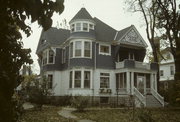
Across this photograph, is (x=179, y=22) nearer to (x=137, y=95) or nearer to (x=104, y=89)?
(x=137, y=95)

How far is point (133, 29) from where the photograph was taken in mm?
33219

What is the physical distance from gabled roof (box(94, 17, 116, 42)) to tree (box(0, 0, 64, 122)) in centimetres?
2642

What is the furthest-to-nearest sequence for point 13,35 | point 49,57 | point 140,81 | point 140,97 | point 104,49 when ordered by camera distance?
1. point 49,57
2. point 140,81
3. point 104,49
4. point 140,97
5. point 13,35

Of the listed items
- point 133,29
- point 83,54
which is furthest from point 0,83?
point 133,29

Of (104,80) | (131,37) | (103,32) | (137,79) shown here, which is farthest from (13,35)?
(131,37)

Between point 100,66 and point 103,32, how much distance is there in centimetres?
544

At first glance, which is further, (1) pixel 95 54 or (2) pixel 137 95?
(1) pixel 95 54

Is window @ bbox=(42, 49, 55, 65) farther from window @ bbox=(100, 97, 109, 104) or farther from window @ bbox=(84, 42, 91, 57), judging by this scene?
window @ bbox=(100, 97, 109, 104)

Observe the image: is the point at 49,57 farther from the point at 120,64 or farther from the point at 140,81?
the point at 140,81

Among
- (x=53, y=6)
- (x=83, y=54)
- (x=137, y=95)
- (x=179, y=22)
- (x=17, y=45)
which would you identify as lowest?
(x=137, y=95)

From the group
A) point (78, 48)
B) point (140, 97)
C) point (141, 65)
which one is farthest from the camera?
point (141, 65)

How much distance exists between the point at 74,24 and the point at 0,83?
1061 inches

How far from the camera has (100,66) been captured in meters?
30.3

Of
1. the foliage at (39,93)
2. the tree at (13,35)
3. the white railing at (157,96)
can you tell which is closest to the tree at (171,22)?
the white railing at (157,96)
